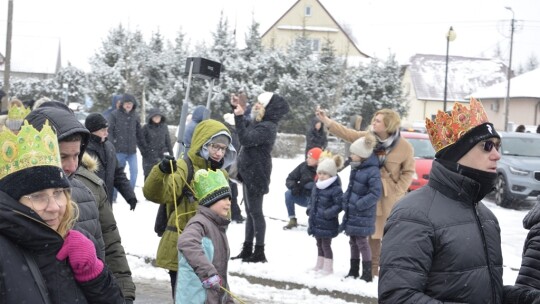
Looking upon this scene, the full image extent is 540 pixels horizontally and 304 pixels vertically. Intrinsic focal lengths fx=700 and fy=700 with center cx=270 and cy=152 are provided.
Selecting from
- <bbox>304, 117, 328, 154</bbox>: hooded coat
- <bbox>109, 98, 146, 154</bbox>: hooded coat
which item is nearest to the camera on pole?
<bbox>109, 98, 146, 154</bbox>: hooded coat

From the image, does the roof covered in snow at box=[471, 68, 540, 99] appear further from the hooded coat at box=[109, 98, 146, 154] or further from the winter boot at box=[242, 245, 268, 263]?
the winter boot at box=[242, 245, 268, 263]

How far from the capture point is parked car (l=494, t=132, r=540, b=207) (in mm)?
16125

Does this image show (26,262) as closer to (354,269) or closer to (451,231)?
Result: (451,231)

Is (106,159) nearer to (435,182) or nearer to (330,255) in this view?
(330,255)

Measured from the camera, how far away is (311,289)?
317 inches

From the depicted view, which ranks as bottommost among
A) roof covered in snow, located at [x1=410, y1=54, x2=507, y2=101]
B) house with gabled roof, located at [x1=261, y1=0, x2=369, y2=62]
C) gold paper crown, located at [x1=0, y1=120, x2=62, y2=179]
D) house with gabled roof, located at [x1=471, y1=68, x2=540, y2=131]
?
gold paper crown, located at [x1=0, y1=120, x2=62, y2=179]

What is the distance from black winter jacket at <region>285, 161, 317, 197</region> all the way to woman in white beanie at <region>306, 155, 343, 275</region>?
2.17m

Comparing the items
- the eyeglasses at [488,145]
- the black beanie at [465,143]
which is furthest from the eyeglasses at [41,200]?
the eyeglasses at [488,145]

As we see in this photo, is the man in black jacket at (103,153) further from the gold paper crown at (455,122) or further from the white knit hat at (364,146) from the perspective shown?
the gold paper crown at (455,122)

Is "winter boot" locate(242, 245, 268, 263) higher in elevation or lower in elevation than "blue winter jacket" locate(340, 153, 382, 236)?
lower

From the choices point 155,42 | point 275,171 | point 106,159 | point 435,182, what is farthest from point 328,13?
point 435,182

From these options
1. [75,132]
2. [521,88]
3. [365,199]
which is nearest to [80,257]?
[75,132]

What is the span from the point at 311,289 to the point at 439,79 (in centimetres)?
6476

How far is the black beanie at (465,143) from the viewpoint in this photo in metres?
3.07
